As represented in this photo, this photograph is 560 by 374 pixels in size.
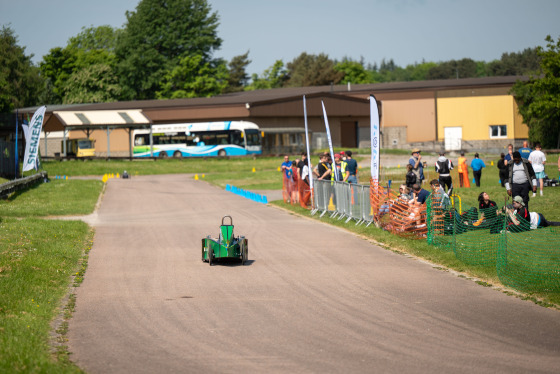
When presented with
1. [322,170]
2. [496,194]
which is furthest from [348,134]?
[322,170]

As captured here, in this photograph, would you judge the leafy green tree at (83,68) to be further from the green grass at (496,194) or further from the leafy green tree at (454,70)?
the leafy green tree at (454,70)

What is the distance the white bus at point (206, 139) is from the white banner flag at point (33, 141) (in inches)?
1173

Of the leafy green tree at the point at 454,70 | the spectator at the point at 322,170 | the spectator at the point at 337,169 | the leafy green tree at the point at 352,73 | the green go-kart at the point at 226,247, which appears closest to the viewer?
the green go-kart at the point at 226,247

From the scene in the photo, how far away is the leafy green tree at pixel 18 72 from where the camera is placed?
90.6m

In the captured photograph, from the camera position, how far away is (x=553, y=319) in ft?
29.4

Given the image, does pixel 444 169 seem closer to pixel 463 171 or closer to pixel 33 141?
pixel 463 171

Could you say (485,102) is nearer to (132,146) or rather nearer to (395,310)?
(132,146)

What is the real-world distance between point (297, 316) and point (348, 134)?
67867mm

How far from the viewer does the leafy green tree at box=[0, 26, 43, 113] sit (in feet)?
297

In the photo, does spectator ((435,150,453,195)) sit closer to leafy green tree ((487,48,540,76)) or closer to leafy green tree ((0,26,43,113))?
leafy green tree ((0,26,43,113))

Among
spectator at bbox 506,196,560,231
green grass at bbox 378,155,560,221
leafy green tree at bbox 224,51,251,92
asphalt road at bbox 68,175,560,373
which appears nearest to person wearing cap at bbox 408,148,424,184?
green grass at bbox 378,155,560,221

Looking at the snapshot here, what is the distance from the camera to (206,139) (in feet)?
Result: 210

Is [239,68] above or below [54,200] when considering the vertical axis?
above

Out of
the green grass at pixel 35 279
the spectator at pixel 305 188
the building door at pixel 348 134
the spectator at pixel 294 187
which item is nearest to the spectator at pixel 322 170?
the spectator at pixel 305 188
